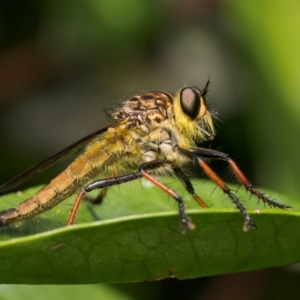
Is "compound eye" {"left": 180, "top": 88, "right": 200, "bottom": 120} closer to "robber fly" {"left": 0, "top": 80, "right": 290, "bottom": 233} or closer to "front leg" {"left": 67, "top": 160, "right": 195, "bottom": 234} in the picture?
"robber fly" {"left": 0, "top": 80, "right": 290, "bottom": 233}

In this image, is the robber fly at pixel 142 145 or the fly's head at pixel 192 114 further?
Answer: the fly's head at pixel 192 114

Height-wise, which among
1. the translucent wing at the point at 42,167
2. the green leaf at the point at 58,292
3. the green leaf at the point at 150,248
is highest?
the translucent wing at the point at 42,167

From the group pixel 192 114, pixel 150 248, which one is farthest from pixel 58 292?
pixel 150 248

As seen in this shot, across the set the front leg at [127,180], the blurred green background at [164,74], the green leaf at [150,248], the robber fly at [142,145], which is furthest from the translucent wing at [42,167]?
the green leaf at [150,248]

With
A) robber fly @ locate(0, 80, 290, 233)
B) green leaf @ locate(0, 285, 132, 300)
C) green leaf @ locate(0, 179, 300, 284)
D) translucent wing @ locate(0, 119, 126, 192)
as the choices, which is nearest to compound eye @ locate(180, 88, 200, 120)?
robber fly @ locate(0, 80, 290, 233)

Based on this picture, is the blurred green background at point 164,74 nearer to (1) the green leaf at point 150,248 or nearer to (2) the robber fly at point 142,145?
(2) the robber fly at point 142,145

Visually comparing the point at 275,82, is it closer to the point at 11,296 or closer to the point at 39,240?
the point at 11,296

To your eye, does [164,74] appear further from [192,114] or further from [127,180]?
[127,180]
